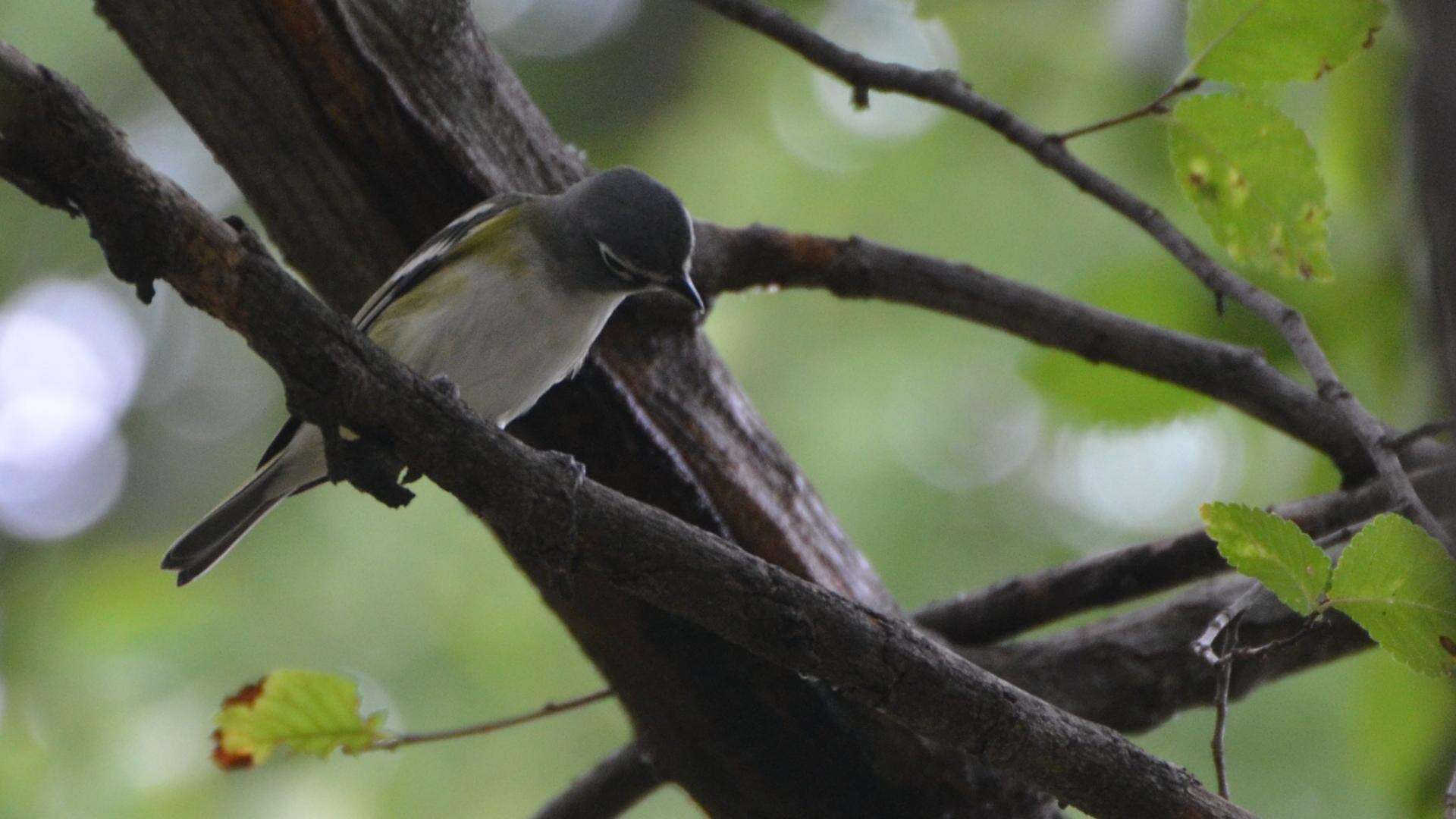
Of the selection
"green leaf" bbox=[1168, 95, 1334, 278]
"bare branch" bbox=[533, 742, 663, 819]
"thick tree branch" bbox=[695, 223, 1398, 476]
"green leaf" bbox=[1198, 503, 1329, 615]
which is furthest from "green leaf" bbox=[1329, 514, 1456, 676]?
"bare branch" bbox=[533, 742, 663, 819]

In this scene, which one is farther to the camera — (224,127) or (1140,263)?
(1140,263)

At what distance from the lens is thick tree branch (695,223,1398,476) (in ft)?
Answer: 10.3

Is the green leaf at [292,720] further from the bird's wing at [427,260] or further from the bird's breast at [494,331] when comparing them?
the bird's breast at [494,331]

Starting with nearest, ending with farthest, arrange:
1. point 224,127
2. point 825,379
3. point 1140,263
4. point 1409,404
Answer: point 224,127 → point 1409,404 → point 1140,263 → point 825,379

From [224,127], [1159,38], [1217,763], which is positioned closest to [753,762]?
[1217,763]

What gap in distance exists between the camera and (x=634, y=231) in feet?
10.5

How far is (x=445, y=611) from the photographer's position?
5746mm

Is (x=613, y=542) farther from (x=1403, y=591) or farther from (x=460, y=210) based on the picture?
(x=1403, y=591)

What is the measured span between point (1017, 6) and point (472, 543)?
128 inches

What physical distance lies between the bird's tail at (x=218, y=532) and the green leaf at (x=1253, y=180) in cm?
224

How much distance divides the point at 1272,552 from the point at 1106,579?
128 cm

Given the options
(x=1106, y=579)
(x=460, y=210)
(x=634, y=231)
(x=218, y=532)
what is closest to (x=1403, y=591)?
(x=1106, y=579)

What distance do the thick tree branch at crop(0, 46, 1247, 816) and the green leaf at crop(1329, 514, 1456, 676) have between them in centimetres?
49

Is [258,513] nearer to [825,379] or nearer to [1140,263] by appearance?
[1140,263]
